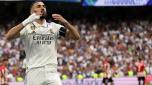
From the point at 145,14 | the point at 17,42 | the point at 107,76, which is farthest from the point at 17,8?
the point at 107,76

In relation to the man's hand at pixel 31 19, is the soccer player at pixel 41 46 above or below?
below

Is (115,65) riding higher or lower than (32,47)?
lower

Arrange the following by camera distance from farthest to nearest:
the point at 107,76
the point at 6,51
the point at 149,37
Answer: the point at 149,37
the point at 6,51
the point at 107,76

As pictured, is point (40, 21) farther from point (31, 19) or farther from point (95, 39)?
point (95, 39)

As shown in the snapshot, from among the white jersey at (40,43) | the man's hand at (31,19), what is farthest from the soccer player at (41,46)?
the man's hand at (31,19)

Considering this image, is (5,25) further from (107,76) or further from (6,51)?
(107,76)

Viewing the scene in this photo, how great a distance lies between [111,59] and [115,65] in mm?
377

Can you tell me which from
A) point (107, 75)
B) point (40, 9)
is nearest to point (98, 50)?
point (107, 75)

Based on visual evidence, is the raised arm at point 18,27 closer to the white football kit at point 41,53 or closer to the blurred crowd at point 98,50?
the white football kit at point 41,53

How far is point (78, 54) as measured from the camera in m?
29.0

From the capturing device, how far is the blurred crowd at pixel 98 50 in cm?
2714

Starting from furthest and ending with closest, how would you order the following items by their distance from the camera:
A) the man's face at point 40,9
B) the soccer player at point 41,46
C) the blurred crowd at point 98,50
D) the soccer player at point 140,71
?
the blurred crowd at point 98,50, the soccer player at point 140,71, the soccer player at point 41,46, the man's face at point 40,9

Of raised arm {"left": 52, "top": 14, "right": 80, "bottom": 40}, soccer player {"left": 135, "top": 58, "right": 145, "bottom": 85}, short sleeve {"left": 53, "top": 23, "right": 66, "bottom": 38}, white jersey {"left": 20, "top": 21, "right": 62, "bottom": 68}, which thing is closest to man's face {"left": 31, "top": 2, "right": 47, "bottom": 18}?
raised arm {"left": 52, "top": 14, "right": 80, "bottom": 40}

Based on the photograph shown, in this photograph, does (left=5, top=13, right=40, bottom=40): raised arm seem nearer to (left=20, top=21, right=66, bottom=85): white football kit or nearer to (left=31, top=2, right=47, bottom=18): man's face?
(left=31, top=2, right=47, bottom=18): man's face
